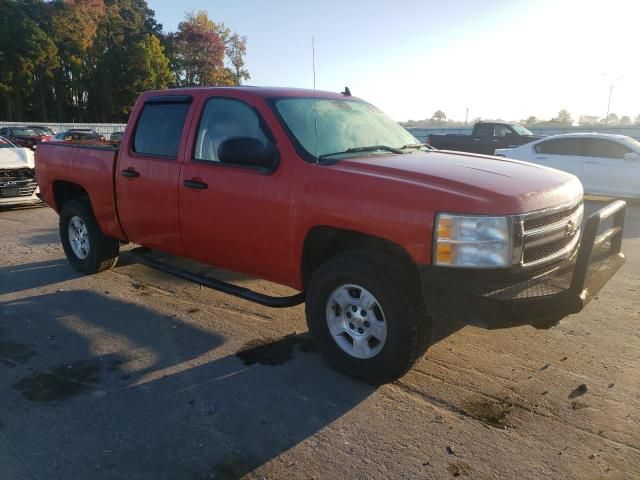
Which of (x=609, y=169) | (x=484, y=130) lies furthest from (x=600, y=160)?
(x=484, y=130)

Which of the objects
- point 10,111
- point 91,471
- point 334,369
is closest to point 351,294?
point 334,369

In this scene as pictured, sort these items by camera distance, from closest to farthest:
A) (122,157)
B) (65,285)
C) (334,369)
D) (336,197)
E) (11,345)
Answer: (336,197) → (334,369) → (11,345) → (122,157) → (65,285)

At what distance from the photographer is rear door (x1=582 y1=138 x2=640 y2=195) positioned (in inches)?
424

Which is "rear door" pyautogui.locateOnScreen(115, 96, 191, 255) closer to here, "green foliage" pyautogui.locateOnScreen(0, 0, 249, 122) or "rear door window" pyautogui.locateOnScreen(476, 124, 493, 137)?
"rear door window" pyautogui.locateOnScreen(476, 124, 493, 137)

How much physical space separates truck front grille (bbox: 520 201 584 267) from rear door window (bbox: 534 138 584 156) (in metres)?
8.84

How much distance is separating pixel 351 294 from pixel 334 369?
584 mm

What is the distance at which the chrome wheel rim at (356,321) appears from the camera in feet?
11.4

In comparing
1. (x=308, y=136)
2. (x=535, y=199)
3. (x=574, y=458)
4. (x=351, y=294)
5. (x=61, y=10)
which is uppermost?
(x=61, y=10)

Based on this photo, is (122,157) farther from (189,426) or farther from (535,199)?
(535,199)

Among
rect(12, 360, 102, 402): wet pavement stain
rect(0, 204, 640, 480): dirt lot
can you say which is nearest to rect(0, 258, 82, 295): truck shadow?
rect(0, 204, 640, 480): dirt lot

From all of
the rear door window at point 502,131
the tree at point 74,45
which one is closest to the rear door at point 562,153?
the rear door window at point 502,131

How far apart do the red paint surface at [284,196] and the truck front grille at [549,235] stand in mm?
87

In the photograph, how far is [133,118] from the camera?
17.1 ft

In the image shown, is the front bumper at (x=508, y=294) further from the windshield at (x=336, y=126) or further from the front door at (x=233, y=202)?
the windshield at (x=336, y=126)
